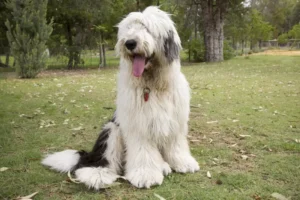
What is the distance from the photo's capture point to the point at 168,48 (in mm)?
3064

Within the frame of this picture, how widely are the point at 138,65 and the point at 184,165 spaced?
4.15 feet

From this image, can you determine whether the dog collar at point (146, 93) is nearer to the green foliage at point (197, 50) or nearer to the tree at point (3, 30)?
the tree at point (3, 30)

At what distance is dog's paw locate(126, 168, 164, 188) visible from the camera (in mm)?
2982

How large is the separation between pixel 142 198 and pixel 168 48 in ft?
4.95

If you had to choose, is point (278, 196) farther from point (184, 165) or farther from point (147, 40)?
point (147, 40)

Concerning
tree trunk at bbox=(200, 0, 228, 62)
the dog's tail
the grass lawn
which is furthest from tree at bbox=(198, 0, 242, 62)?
the dog's tail

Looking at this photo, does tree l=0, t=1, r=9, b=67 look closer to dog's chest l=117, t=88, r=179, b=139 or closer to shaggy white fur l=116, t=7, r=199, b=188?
shaggy white fur l=116, t=7, r=199, b=188

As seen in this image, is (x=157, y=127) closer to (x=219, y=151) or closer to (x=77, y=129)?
(x=219, y=151)

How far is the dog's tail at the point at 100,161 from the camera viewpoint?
303cm

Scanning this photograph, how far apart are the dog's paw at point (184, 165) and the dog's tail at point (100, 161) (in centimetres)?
63

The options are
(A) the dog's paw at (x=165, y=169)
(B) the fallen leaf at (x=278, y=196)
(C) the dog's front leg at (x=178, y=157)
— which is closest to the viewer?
(B) the fallen leaf at (x=278, y=196)

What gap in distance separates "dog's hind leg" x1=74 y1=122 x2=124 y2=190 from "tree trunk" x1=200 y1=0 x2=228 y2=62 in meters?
18.6

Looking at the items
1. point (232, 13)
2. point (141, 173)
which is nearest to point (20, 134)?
point (141, 173)

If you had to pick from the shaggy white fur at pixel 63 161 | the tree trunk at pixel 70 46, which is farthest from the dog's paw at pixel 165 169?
the tree trunk at pixel 70 46
